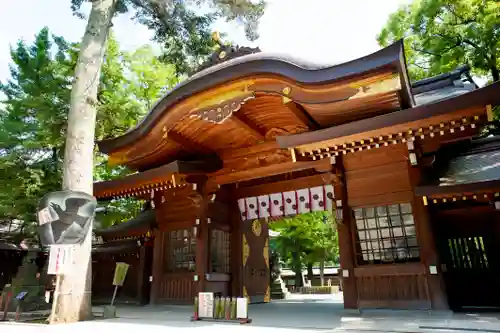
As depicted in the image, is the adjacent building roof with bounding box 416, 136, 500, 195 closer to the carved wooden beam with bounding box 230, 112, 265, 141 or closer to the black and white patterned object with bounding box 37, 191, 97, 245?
the carved wooden beam with bounding box 230, 112, 265, 141

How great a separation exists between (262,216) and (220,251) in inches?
62.4

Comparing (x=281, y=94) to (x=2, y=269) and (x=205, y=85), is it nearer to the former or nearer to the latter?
(x=205, y=85)

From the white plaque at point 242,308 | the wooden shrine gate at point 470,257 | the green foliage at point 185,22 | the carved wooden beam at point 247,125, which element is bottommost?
the white plaque at point 242,308

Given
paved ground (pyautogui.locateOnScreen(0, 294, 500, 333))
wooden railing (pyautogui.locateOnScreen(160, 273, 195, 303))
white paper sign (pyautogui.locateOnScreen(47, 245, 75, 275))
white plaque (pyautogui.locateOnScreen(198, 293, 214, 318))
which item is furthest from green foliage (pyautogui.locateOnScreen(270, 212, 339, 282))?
white paper sign (pyautogui.locateOnScreen(47, 245, 75, 275))

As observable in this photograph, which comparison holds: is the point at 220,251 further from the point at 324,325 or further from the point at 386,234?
the point at 386,234

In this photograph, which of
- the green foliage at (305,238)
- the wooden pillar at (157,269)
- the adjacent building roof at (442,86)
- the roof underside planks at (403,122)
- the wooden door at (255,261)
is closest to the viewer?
the roof underside planks at (403,122)

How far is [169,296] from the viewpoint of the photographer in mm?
10031

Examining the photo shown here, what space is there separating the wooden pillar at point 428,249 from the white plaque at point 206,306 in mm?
4166

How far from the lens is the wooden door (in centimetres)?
1065

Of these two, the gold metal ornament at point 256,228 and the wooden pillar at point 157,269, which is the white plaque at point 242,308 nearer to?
the wooden pillar at point 157,269

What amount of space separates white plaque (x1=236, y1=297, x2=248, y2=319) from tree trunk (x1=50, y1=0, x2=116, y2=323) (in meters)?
3.32

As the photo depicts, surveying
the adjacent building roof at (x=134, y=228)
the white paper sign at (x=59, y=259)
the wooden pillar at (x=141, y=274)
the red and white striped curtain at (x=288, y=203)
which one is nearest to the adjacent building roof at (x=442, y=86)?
the red and white striped curtain at (x=288, y=203)

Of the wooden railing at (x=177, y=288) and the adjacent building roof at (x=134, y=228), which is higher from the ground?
the adjacent building roof at (x=134, y=228)

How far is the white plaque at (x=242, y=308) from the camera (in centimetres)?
650
